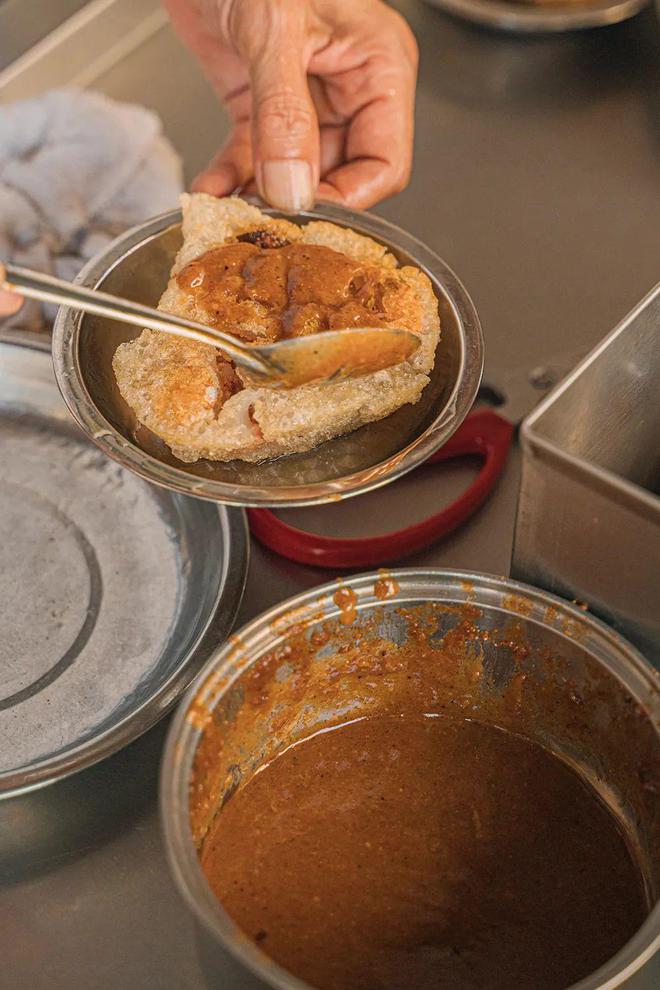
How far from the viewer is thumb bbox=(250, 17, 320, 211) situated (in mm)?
967

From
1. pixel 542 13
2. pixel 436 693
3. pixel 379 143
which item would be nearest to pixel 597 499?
pixel 436 693

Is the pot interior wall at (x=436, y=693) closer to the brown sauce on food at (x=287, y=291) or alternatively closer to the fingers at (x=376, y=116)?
the brown sauce on food at (x=287, y=291)

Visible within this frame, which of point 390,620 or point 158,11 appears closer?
point 390,620

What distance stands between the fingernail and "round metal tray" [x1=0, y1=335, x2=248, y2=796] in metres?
0.29

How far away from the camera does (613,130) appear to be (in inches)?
54.3

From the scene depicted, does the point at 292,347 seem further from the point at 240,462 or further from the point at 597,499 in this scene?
the point at 597,499

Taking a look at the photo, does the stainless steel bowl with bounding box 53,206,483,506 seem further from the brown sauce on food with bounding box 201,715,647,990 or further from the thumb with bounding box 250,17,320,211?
the brown sauce on food with bounding box 201,715,647,990

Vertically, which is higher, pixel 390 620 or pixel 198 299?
pixel 198 299

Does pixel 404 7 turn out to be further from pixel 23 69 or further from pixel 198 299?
pixel 198 299

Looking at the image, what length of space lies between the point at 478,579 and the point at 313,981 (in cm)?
30

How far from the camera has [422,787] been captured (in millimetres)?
769

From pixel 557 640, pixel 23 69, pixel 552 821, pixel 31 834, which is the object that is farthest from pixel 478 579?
pixel 23 69

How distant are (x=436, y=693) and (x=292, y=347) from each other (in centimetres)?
30

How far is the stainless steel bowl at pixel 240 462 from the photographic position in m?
0.79
